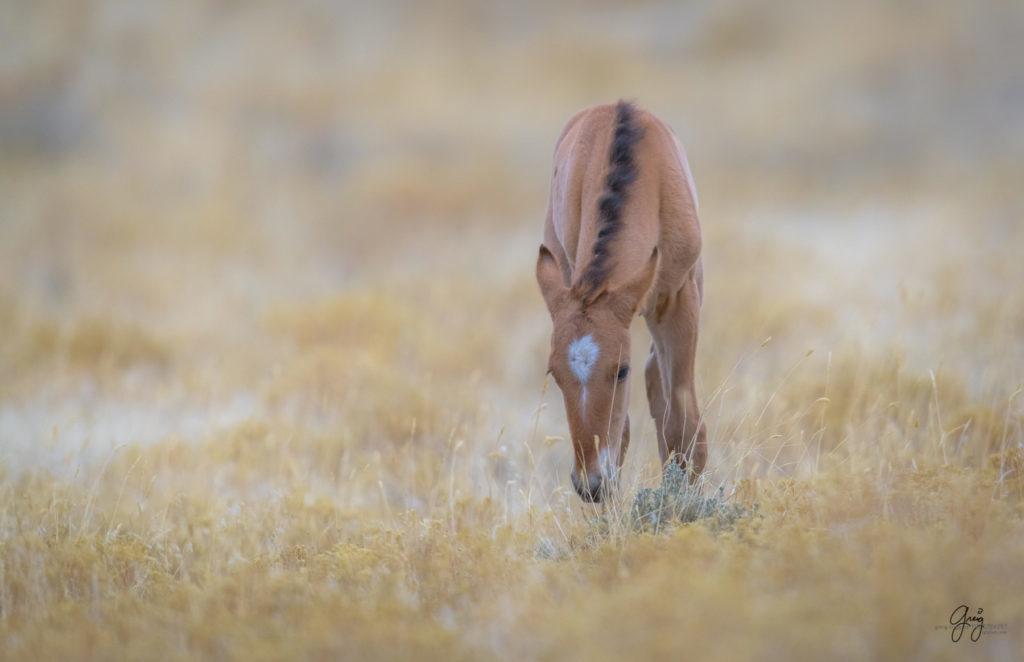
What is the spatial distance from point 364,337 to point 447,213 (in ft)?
22.2

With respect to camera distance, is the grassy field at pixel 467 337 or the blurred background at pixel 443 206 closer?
the grassy field at pixel 467 337

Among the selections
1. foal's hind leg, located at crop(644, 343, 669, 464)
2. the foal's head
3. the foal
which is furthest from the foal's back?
foal's hind leg, located at crop(644, 343, 669, 464)

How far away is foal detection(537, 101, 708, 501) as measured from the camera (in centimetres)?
381

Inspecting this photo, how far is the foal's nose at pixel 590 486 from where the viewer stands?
379 centimetres

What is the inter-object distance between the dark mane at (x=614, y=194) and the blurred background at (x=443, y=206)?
1065 millimetres

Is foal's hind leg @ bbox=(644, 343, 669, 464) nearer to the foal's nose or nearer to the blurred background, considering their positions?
the blurred background

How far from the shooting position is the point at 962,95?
21594mm

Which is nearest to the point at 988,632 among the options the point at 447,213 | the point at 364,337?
the point at 364,337

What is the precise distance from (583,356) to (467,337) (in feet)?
18.9

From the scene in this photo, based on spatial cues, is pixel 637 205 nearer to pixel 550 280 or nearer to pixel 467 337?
pixel 550 280

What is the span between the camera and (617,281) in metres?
3.95

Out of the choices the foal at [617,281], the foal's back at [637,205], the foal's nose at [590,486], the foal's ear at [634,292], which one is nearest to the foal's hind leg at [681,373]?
the foal at [617,281]

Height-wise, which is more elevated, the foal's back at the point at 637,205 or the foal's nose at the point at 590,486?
the foal's back at the point at 637,205

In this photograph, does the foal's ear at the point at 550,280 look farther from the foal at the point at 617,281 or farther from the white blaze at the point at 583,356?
the white blaze at the point at 583,356
